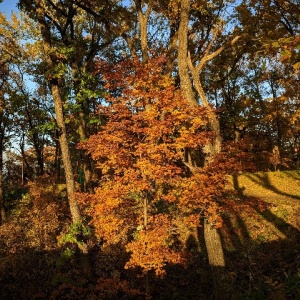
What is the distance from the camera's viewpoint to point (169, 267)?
517 inches

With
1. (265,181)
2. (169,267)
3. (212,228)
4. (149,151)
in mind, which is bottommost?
(169,267)

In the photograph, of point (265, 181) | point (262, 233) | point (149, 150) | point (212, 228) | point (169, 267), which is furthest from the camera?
point (265, 181)

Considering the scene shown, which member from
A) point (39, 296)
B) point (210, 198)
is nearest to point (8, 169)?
point (39, 296)

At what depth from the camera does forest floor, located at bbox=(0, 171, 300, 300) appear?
1055 centimetres

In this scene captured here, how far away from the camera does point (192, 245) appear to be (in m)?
14.7

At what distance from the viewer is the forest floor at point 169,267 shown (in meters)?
10.6

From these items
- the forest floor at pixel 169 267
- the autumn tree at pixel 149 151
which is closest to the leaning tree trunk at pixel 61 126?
the forest floor at pixel 169 267

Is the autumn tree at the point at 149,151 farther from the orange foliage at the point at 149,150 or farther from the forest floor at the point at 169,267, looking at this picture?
the forest floor at the point at 169,267

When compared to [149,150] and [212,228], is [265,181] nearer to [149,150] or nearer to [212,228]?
[212,228]

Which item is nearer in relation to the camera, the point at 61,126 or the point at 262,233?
the point at 61,126

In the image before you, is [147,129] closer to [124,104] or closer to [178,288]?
[124,104]

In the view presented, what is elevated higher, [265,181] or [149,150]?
[149,150]

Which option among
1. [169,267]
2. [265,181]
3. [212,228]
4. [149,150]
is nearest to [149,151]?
[149,150]

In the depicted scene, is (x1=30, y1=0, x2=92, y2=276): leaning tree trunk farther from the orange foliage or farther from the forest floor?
the orange foliage
